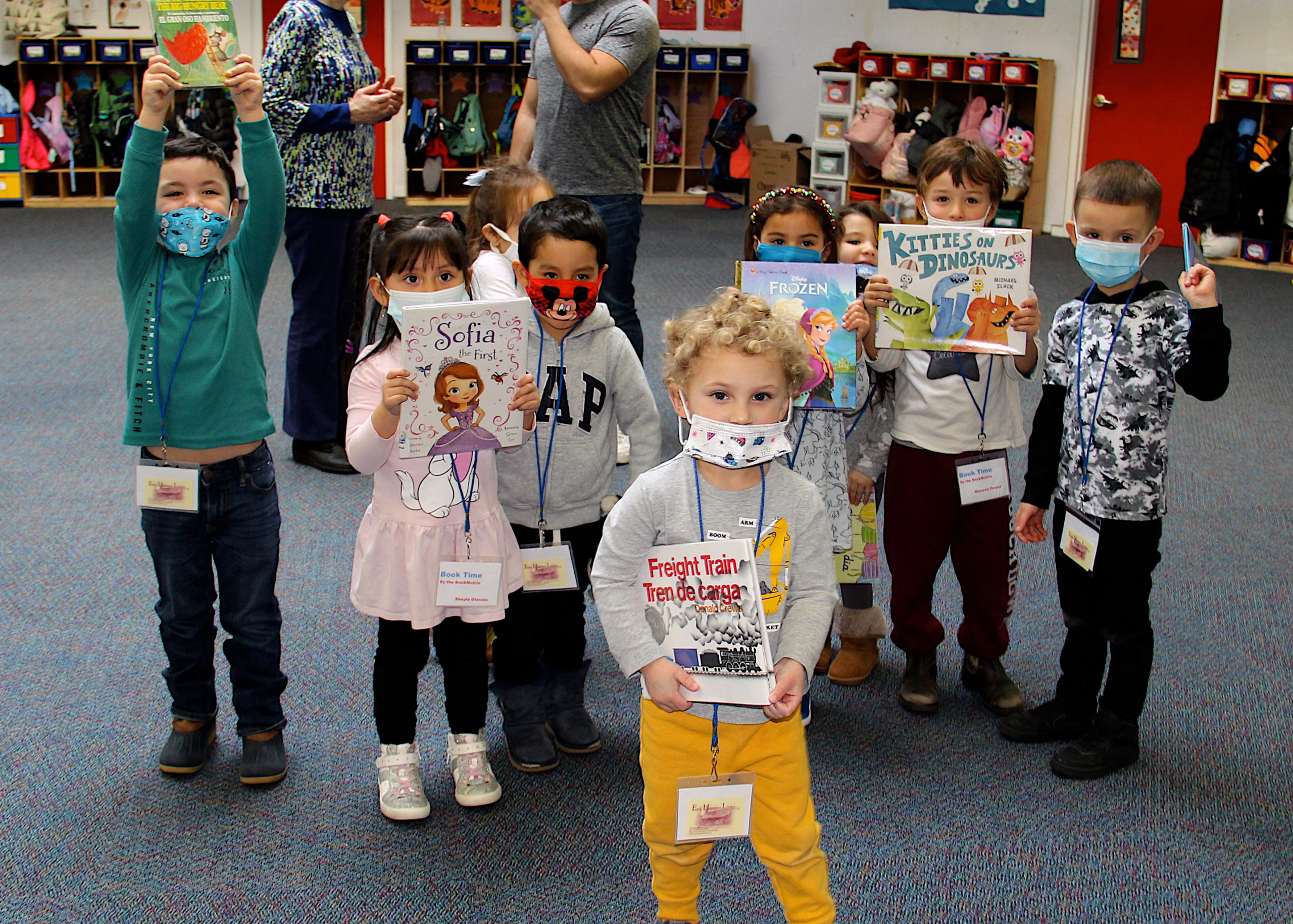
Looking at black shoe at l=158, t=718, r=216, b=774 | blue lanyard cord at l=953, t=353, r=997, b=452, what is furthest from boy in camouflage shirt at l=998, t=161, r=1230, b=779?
black shoe at l=158, t=718, r=216, b=774

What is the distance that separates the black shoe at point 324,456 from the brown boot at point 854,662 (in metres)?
2.03

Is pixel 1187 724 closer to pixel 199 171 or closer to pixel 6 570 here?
pixel 199 171

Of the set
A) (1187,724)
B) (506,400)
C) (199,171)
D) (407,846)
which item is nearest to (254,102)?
(199,171)

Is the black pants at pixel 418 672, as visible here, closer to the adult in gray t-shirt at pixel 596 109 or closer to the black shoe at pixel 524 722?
the black shoe at pixel 524 722

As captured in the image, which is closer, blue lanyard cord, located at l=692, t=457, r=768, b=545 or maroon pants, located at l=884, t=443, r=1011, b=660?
blue lanyard cord, located at l=692, t=457, r=768, b=545

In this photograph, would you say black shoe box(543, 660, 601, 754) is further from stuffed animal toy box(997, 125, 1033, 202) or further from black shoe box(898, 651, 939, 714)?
stuffed animal toy box(997, 125, 1033, 202)

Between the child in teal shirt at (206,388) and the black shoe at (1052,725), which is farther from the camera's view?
the black shoe at (1052,725)

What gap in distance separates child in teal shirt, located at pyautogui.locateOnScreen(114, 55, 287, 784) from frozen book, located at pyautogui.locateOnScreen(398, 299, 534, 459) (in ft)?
1.45

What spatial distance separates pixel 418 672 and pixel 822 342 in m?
1.04

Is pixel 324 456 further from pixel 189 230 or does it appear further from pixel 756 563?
pixel 756 563

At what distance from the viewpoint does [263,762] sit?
2439 millimetres

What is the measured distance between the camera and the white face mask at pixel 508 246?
2734 millimetres

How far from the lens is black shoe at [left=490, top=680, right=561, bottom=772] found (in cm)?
255

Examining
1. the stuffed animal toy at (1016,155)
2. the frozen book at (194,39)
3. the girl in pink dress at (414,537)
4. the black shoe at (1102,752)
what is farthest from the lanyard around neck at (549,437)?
the stuffed animal toy at (1016,155)
